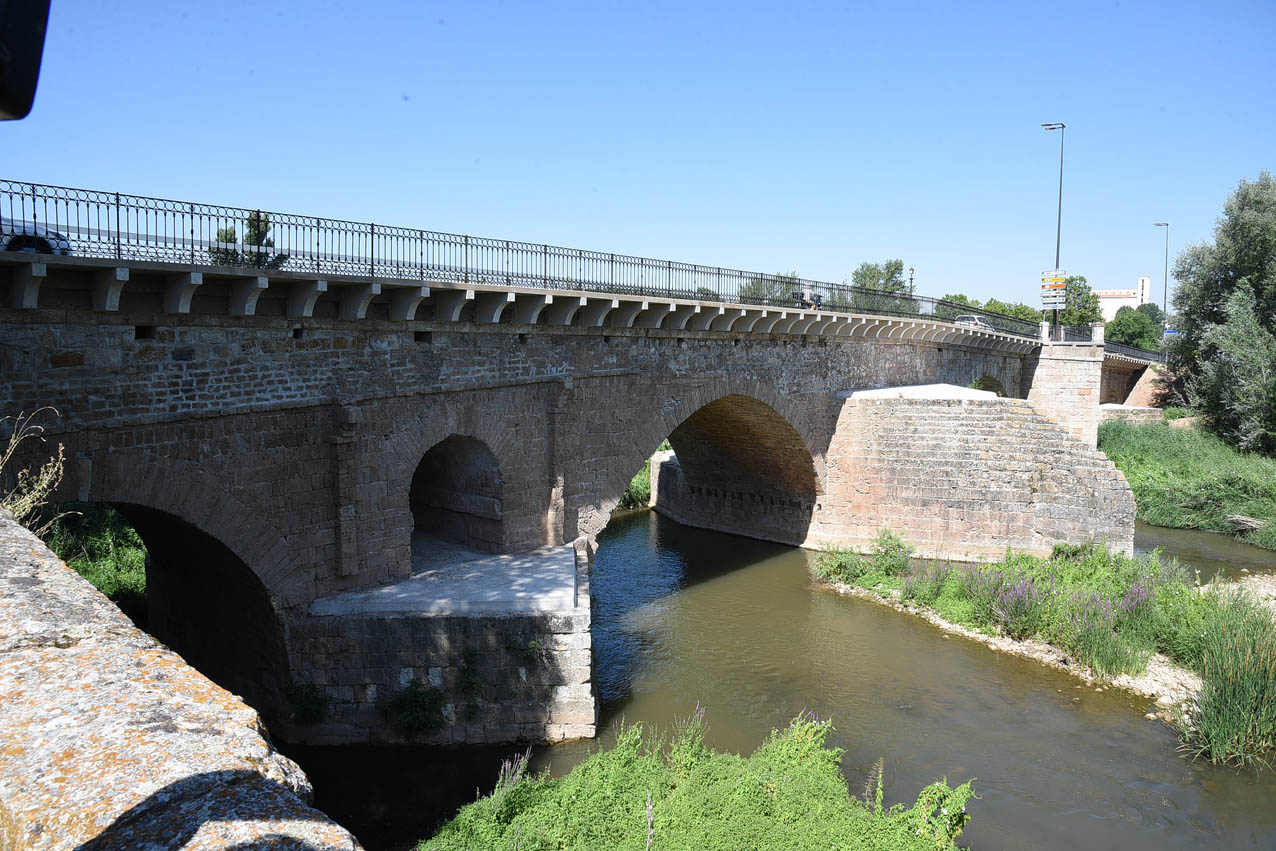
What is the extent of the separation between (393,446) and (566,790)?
5.04 meters

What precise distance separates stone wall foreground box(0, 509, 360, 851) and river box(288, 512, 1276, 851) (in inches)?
243

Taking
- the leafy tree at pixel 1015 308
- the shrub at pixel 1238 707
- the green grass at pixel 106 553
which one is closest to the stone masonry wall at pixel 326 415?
the green grass at pixel 106 553

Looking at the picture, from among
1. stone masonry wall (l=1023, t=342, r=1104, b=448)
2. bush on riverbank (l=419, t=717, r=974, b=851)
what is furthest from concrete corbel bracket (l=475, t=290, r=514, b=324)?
stone masonry wall (l=1023, t=342, r=1104, b=448)

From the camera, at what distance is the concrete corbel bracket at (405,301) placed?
10672 millimetres

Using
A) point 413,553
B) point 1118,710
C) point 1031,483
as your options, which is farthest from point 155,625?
point 1031,483

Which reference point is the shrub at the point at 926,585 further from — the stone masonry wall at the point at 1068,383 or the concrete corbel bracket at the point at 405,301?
the stone masonry wall at the point at 1068,383

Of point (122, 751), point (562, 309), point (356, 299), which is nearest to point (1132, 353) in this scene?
point (562, 309)

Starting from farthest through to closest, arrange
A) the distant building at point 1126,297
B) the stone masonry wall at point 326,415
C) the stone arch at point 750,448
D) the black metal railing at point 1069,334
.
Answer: the distant building at point 1126,297 → the black metal railing at point 1069,334 → the stone arch at point 750,448 → the stone masonry wall at point 326,415

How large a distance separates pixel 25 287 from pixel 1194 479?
27425 mm

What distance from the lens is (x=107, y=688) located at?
286 cm

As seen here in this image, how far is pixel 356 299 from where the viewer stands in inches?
401

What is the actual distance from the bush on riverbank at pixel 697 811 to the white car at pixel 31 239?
6259mm

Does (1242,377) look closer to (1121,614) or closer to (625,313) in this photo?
(1121,614)

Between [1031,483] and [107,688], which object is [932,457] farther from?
[107,688]
